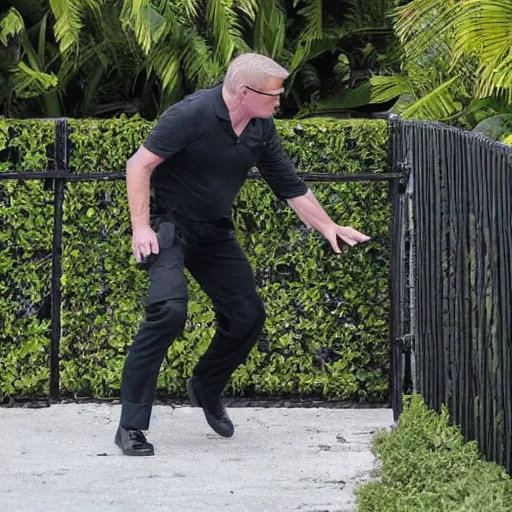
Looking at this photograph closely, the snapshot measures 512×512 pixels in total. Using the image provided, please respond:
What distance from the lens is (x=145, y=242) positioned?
5672 mm

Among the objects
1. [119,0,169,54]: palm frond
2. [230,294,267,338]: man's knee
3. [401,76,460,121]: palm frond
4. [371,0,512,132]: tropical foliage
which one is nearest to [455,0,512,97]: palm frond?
[371,0,512,132]: tropical foliage

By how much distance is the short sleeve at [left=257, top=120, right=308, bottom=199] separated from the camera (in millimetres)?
6047

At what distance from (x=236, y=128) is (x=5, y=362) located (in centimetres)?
230

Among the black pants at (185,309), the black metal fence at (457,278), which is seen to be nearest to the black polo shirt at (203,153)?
the black pants at (185,309)

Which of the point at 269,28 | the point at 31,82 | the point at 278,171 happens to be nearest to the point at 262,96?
the point at 278,171

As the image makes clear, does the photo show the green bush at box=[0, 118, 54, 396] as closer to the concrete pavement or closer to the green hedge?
the green hedge

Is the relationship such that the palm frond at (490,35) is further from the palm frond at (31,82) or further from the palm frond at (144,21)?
the palm frond at (31,82)

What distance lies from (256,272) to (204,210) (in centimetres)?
135

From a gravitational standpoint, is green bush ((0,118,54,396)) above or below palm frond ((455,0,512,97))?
below

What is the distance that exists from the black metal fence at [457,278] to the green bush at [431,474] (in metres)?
0.09

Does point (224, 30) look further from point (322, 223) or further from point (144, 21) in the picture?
point (322, 223)

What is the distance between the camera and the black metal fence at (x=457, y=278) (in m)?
4.71

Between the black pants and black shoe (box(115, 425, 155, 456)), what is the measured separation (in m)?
0.05

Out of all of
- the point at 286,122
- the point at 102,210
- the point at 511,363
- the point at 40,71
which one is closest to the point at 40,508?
the point at 511,363
